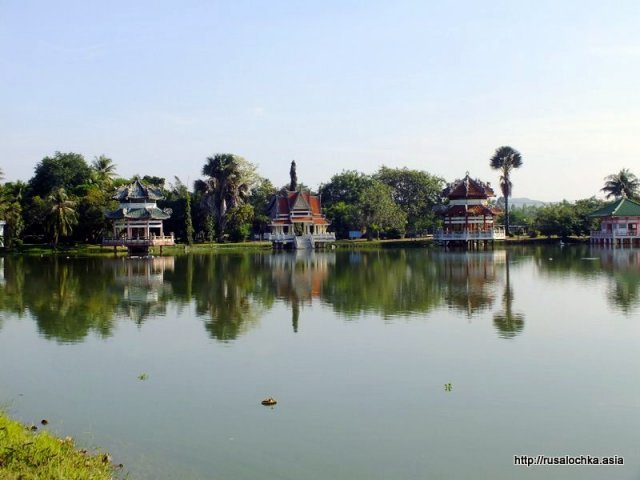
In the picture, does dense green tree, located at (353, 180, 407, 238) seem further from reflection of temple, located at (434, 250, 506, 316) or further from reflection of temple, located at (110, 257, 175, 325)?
reflection of temple, located at (110, 257, 175, 325)

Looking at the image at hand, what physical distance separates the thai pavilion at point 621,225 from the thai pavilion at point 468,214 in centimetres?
1004

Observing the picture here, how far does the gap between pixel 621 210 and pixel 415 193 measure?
23145 millimetres

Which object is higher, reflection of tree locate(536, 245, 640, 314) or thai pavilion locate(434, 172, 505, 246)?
thai pavilion locate(434, 172, 505, 246)

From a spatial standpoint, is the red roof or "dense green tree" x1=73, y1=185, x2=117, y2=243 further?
the red roof

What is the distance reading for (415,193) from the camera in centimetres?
8275

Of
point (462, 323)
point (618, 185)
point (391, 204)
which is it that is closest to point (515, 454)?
point (462, 323)

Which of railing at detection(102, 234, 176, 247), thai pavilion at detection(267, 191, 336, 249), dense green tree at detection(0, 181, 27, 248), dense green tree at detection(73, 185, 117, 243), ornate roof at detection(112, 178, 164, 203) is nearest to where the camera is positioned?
dense green tree at detection(0, 181, 27, 248)

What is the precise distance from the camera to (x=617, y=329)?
62.9 ft

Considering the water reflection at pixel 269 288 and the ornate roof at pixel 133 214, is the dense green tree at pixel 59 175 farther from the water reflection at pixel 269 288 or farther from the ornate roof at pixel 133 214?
the water reflection at pixel 269 288

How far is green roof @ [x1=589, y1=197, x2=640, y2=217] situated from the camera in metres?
68.2

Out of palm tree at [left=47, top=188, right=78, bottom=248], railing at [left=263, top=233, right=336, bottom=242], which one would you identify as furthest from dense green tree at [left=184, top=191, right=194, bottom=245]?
palm tree at [left=47, top=188, right=78, bottom=248]

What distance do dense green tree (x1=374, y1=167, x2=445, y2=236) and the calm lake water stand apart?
51.9 metres

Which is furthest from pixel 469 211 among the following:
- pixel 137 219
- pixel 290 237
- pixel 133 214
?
pixel 133 214

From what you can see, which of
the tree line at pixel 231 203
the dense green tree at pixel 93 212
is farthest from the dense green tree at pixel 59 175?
the dense green tree at pixel 93 212
